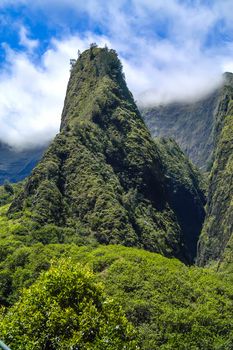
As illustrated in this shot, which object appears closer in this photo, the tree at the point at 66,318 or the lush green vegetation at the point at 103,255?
the tree at the point at 66,318

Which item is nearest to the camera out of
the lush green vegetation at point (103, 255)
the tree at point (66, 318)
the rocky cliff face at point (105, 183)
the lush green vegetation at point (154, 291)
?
the tree at point (66, 318)

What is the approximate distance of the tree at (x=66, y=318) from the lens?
33.4 metres

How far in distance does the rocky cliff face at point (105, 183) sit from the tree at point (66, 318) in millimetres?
83615

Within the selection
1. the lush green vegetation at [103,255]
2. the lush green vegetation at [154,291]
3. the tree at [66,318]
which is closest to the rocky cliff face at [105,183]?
the lush green vegetation at [103,255]

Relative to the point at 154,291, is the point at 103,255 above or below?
above

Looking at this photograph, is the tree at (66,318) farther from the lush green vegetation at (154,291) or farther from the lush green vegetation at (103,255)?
the lush green vegetation at (154,291)

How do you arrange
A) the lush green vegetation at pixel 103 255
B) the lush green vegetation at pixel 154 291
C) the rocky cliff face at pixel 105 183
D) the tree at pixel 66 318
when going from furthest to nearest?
the rocky cliff face at pixel 105 183, the lush green vegetation at pixel 154 291, the lush green vegetation at pixel 103 255, the tree at pixel 66 318

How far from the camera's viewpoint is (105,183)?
148250 millimetres

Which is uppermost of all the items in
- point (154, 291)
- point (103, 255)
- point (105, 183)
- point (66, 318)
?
point (105, 183)

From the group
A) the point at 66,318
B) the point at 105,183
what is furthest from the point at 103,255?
the point at 66,318

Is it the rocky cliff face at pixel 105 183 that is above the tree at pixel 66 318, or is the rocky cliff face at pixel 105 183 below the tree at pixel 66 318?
above

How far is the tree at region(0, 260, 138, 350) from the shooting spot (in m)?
33.4

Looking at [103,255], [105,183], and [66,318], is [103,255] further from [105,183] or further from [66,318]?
[66,318]

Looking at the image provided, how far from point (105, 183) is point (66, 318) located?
114m
